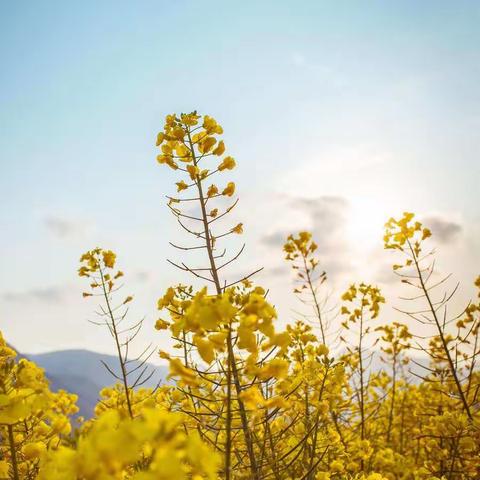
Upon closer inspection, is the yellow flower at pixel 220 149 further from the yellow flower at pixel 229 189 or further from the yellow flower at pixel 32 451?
the yellow flower at pixel 32 451

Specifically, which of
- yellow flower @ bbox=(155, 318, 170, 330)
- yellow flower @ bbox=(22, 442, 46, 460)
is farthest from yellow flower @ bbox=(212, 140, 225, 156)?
yellow flower @ bbox=(22, 442, 46, 460)

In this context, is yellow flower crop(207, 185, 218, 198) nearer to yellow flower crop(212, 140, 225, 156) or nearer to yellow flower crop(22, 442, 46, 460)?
yellow flower crop(212, 140, 225, 156)

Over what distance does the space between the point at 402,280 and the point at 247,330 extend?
4.06 meters

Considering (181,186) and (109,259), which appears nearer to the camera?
(181,186)

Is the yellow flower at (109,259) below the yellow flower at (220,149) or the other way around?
below

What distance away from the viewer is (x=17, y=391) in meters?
1.94

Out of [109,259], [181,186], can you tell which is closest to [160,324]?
[181,186]

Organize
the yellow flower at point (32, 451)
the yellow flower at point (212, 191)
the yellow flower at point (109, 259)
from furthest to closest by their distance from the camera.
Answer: the yellow flower at point (109, 259) → the yellow flower at point (212, 191) → the yellow flower at point (32, 451)

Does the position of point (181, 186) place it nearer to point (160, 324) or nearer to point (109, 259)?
point (160, 324)

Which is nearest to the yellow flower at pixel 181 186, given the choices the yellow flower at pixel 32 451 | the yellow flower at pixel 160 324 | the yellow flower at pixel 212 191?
the yellow flower at pixel 212 191

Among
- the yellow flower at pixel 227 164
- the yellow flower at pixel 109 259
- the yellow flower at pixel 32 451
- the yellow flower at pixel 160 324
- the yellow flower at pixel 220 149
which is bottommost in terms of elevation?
the yellow flower at pixel 32 451

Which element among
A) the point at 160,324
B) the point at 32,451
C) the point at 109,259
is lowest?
the point at 32,451

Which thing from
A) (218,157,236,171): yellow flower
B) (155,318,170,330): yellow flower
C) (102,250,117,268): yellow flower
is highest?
(218,157,236,171): yellow flower

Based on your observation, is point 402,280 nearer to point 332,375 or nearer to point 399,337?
point 332,375
